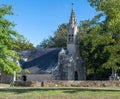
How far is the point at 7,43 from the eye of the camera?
129ft

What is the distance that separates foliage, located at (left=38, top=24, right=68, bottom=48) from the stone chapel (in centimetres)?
1951

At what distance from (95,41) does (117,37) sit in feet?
8.41

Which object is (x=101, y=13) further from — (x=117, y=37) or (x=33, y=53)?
(x=33, y=53)

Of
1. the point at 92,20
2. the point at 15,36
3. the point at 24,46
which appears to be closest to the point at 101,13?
the point at 92,20

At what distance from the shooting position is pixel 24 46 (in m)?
102

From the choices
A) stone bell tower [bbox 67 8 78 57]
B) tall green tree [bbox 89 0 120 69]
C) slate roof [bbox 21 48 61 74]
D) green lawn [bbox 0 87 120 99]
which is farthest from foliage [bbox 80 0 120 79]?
stone bell tower [bbox 67 8 78 57]

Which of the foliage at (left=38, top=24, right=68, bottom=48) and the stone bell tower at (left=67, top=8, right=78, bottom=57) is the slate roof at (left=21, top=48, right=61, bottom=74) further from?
the foliage at (left=38, top=24, right=68, bottom=48)

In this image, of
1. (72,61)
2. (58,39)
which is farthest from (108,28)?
(58,39)

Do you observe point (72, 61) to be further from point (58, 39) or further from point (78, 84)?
point (78, 84)

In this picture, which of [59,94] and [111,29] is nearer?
[59,94]

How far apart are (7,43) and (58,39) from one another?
67.5 metres

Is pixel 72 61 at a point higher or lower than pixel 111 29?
higher

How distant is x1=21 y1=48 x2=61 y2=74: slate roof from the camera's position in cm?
7888

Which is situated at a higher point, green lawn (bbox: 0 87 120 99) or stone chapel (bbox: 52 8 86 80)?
stone chapel (bbox: 52 8 86 80)
